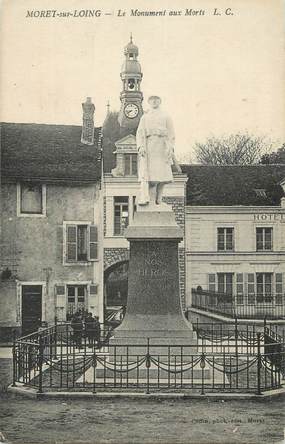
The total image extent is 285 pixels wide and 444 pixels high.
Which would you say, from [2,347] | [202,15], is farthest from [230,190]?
[202,15]

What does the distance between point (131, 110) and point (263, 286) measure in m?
11.9

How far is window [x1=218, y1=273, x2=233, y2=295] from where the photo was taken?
35.5 meters

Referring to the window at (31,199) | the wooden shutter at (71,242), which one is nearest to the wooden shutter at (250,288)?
the wooden shutter at (71,242)

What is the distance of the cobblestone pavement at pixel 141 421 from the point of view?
973cm

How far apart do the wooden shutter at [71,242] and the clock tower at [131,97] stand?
13276mm

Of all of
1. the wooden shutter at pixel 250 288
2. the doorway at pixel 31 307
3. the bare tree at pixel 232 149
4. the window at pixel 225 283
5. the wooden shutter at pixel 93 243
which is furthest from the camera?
the bare tree at pixel 232 149

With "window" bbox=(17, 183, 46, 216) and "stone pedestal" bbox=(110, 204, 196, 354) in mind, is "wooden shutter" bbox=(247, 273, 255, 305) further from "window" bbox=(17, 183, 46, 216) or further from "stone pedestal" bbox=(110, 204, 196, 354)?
"stone pedestal" bbox=(110, 204, 196, 354)

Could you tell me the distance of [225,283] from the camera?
117 feet

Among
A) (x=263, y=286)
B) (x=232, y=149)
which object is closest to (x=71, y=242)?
(x=263, y=286)

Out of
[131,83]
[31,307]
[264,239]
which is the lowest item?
[31,307]

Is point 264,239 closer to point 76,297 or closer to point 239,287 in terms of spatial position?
point 239,287

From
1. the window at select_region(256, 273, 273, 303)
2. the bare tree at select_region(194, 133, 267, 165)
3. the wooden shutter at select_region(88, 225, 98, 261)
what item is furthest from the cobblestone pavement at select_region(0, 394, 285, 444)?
the bare tree at select_region(194, 133, 267, 165)

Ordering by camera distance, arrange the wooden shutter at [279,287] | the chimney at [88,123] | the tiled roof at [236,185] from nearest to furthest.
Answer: the chimney at [88,123] → the wooden shutter at [279,287] → the tiled roof at [236,185]

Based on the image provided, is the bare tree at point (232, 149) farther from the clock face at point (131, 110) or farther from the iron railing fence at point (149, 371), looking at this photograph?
the iron railing fence at point (149, 371)
